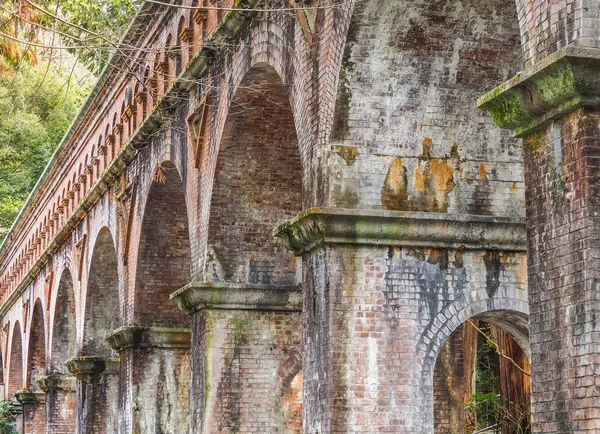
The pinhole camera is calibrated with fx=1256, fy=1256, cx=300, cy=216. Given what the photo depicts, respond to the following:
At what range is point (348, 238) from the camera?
38.0 feet

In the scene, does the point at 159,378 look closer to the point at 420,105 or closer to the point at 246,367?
the point at 246,367

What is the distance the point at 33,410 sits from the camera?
36.3 metres

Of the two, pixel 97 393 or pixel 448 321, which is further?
pixel 97 393

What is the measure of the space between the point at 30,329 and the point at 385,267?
25285 millimetres

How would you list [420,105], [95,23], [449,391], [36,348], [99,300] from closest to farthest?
[95,23], [420,105], [449,391], [99,300], [36,348]

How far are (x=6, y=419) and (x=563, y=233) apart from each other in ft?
113

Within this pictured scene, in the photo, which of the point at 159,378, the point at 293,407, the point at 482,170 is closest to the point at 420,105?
the point at 482,170

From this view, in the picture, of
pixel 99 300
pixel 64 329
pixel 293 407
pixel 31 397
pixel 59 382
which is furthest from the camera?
pixel 31 397

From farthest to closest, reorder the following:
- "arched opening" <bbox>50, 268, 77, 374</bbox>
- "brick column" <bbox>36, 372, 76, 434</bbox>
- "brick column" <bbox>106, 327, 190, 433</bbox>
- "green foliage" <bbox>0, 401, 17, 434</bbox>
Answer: "green foliage" <bbox>0, 401, 17, 434</bbox> < "brick column" <bbox>36, 372, 76, 434</bbox> < "arched opening" <bbox>50, 268, 77, 374</bbox> < "brick column" <bbox>106, 327, 190, 433</bbox>

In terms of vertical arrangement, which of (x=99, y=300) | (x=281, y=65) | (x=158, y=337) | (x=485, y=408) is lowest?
(x=485, y=408)

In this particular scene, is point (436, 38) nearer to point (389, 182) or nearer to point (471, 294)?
point (389, 182)

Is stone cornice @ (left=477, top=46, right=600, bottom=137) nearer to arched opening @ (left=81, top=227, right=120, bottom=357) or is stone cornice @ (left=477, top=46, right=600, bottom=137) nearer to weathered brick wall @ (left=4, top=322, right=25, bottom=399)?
arched opening @ (left=81, top=227, right=120, bottom=357)

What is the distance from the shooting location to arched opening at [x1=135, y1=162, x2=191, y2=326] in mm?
20234

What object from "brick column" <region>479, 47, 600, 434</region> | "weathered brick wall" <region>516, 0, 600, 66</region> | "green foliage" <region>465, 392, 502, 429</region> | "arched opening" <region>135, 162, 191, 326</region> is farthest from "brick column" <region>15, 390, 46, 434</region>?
"brick column" <region>479, 47, 600, 434</region>
